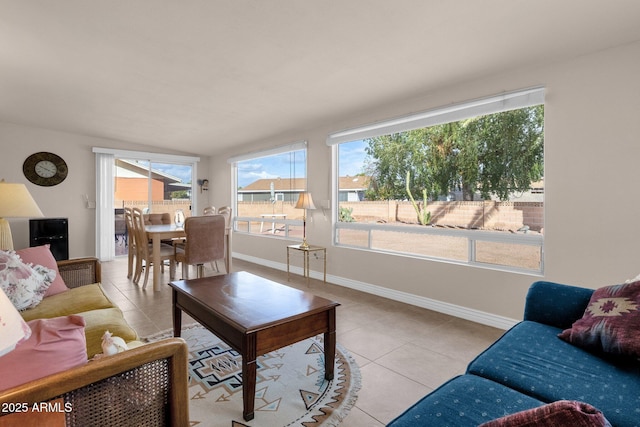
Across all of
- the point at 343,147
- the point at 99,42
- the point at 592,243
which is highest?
the point at 99,42

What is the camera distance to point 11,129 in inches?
214

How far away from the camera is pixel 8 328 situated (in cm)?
68

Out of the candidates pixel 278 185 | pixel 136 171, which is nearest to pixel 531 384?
pixel 278 185

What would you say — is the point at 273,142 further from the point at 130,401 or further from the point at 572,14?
the point at 130,401

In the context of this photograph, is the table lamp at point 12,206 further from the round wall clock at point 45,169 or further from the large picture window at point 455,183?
the round wall clock at point 45,169

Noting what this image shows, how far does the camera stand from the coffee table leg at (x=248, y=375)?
1642mm

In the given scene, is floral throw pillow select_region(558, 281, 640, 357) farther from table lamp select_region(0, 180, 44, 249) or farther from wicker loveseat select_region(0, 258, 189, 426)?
table lamp select_region(0, 180, 44, 249)

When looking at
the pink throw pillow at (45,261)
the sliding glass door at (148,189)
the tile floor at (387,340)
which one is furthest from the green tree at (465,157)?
the sliding glass door at (148,189)

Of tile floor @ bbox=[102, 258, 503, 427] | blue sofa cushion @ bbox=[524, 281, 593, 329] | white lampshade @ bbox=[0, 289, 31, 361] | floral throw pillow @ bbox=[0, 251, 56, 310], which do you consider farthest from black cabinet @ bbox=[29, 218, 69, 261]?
blue sofa cushion @ bbox=[524, 281, 593, 329]

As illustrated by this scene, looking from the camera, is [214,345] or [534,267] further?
[534,267]

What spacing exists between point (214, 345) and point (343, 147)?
A: 2.97m

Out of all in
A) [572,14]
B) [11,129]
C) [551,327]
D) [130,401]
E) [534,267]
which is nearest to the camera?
[130,401]

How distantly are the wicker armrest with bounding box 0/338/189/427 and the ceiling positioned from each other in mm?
2050

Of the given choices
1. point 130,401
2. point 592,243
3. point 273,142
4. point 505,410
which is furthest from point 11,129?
point 592,243
